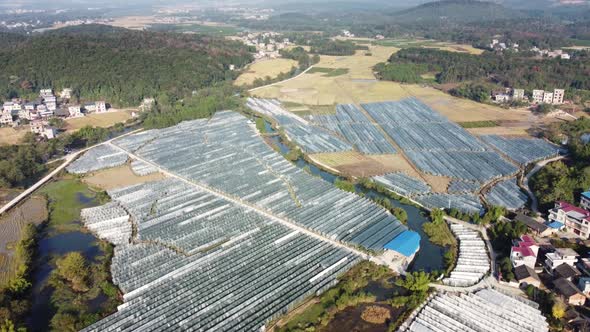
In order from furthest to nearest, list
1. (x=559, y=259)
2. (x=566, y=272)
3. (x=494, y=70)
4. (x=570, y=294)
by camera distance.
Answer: (x=494, y=70) → (x=559, y=259) → (x=566, y=272) → (x=570, y=294)

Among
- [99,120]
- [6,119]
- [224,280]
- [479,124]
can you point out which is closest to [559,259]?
[224,280]

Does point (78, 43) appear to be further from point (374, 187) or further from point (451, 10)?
point (451, 10)

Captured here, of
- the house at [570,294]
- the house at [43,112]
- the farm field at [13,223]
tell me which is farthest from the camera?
the house at [43,112]

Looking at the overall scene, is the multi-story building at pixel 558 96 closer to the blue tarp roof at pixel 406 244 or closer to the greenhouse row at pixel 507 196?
the greenhouse row at pixel 507 196

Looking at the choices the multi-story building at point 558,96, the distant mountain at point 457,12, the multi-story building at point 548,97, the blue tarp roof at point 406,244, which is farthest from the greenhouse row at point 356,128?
the distant mountain at point 457,12

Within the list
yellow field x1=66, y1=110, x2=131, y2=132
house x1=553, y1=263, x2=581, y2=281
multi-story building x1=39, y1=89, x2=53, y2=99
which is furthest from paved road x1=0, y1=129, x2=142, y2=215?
house x1=553, y1=263, x2=581, y2=281

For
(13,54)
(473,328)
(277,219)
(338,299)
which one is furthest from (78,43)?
(473,328)

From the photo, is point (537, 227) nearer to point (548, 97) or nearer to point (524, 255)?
point (524, 255)

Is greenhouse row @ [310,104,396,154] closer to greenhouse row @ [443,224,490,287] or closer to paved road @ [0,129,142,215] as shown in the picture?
greenhouse row @ [443,224,490,287]
